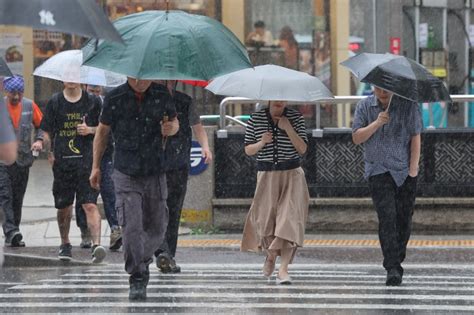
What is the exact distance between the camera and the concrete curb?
37.6 ft

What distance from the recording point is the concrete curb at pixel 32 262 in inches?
451

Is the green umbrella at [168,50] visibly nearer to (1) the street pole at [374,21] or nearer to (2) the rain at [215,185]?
(2) the rain at [215,185]

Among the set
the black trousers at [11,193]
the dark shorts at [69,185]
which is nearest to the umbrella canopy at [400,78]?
the dark shorts at [69,185]

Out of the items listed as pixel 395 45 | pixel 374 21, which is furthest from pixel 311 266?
pixel 395 45

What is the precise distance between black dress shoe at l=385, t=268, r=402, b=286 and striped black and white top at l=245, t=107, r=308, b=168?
120 centimetres

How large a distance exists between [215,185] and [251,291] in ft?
15.0

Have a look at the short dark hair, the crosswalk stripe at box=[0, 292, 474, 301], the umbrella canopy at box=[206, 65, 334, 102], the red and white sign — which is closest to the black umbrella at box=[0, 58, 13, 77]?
the umbrella canopy at box=[206, 65, 334, 102]

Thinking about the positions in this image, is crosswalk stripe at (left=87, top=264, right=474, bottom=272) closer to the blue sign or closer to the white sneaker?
the white sneaker

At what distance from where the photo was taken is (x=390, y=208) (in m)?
9.65

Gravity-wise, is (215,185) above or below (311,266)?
above

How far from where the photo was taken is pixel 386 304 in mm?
8641

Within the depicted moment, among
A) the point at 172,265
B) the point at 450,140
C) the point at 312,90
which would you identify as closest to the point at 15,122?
the point at 172,265

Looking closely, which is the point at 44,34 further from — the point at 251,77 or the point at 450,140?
the point at 251,77

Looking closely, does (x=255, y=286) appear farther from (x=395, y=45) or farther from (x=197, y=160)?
(x=395, y=45)
